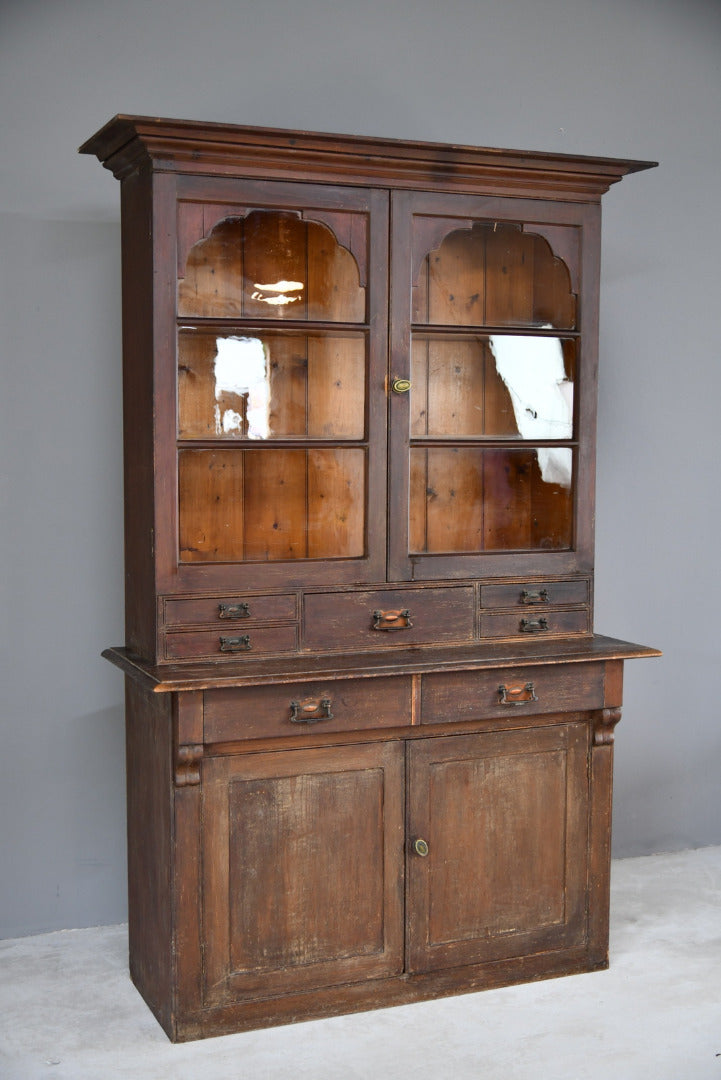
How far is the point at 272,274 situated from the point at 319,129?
2.49ft

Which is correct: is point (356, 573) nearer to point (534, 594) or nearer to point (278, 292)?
point (534, 594)

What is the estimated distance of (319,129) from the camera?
3.68m

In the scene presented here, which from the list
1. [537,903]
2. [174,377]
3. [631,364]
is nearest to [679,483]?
[631,364]

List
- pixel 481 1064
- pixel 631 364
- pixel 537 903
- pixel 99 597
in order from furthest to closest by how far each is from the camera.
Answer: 1. pixel 631 364
2. pixel 99 597
3. pixel 537 903
4. pixel 481 1064

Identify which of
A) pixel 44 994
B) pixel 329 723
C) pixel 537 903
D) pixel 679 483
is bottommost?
pixel 44 994

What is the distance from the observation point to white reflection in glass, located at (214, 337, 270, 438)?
3.15 meters

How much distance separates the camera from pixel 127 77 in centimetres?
349

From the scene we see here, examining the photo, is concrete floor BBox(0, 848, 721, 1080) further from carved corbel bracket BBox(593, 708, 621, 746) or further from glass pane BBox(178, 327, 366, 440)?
glass pane BBox(178, 327, 366, 440)

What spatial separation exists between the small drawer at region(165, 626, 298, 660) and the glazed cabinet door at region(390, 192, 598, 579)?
0.39m

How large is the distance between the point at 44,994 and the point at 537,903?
1.38 metres

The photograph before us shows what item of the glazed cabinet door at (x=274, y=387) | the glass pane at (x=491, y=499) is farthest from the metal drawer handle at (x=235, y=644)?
the glass pane at (x=491, y=499)

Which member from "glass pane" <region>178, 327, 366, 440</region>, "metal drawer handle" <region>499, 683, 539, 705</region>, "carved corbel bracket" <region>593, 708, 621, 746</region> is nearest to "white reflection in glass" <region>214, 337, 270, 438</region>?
"glass pane" <region>178, 327, 366, 440</region>

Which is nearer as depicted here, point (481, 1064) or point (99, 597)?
point (481, 1064)

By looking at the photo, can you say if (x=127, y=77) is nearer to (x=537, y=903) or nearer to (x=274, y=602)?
(x=274, y=602)
